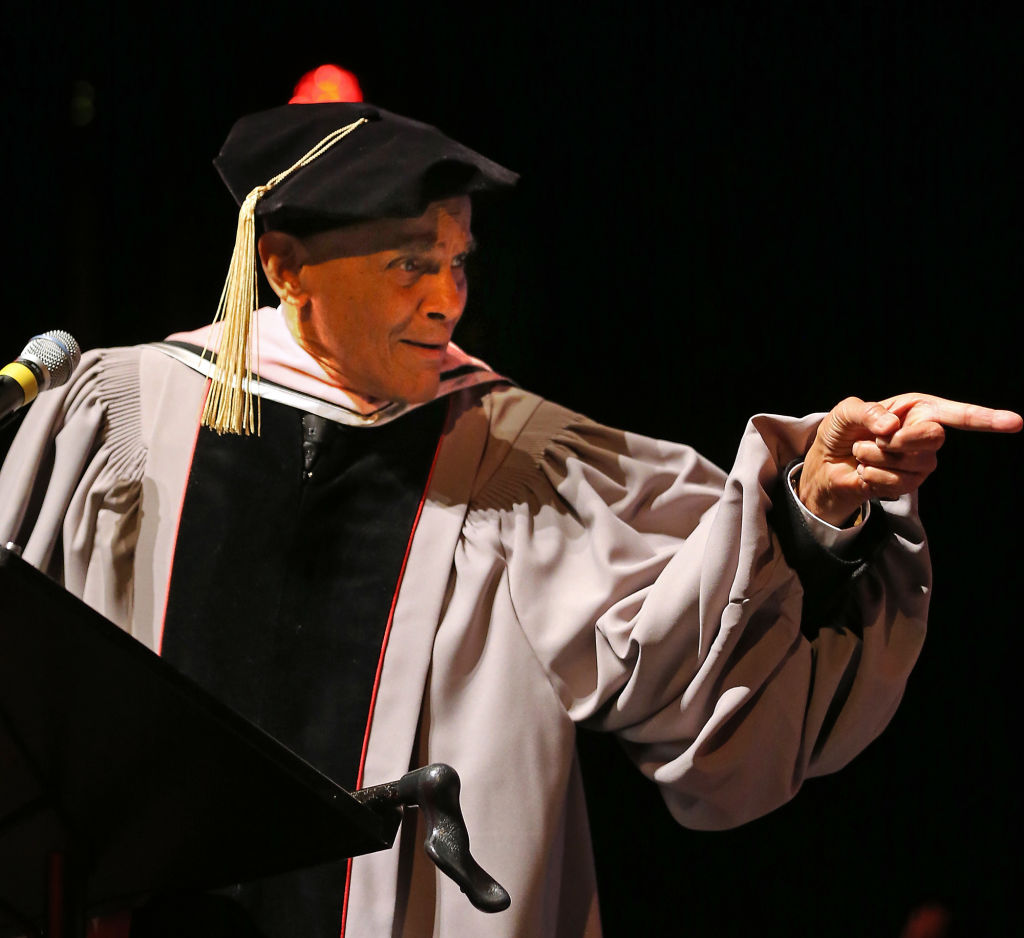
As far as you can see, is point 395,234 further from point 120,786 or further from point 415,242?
point 120,786

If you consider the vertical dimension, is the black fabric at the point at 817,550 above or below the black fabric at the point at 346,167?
below

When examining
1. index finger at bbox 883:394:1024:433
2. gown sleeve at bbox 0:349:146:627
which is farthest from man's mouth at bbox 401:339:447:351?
index finger at bbox 883:394:1024:433

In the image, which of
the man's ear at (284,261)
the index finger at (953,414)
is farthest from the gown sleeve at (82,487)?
the index finger at (953,414)

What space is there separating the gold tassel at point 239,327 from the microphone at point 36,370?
21.5 inches

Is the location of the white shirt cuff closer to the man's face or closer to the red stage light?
the man's face

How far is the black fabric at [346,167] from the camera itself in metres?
1.79

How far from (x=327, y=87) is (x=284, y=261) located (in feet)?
1.11

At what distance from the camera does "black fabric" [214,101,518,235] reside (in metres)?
1.79

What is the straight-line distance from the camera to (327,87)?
2.07 m

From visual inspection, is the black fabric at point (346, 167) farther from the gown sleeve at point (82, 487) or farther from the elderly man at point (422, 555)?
the gown sleeve at point (82, 487)

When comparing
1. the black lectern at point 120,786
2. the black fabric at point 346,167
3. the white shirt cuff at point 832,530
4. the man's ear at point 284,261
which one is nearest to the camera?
the black lectern at point 120,786

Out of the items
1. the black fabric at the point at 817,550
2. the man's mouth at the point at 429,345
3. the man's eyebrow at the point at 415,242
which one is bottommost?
the black fabric at the point at 817,550

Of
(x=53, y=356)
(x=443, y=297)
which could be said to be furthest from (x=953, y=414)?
(x=53, y=356)

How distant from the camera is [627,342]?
7.20ft
